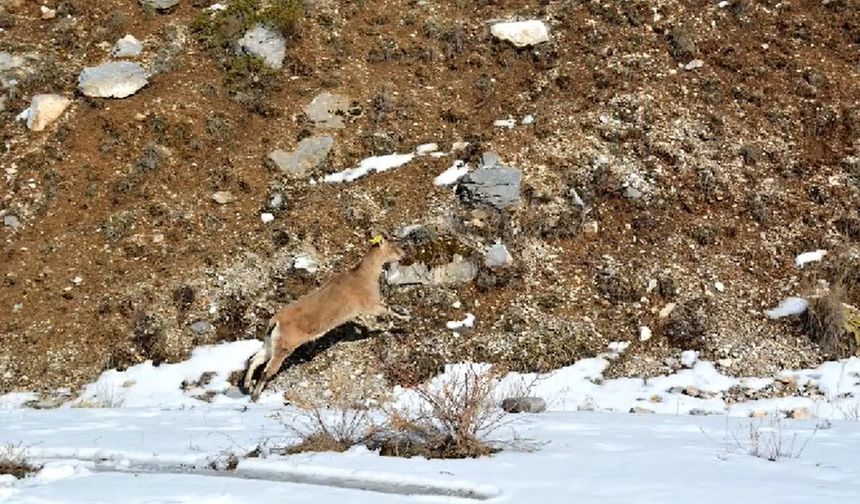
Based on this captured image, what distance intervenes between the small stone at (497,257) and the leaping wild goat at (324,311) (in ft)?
6.36

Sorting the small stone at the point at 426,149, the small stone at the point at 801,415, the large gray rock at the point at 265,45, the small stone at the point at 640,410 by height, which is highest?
the large gray rock at the point at 265,45

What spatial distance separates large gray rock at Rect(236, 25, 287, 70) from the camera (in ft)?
64.5

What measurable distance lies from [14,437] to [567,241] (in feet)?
31.9

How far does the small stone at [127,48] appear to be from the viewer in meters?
19.7

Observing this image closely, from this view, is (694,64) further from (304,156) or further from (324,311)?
(324,311)

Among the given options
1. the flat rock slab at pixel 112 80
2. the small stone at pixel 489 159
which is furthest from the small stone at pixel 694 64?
the flat rock slab at pixel 112 80

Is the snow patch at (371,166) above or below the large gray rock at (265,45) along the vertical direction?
below

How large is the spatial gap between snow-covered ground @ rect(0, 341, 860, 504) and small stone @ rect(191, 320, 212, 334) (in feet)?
7.15

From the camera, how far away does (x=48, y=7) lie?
2155 cm

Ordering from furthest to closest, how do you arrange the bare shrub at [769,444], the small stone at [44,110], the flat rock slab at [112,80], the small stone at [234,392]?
the flat rock slab at [112,80] → the small stone at [44,110] → the small stone at [234,392] → the bare shrub at [769,444]

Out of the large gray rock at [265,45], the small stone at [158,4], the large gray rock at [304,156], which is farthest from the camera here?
the small stone at [158,4]

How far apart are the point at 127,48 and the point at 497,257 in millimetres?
10768

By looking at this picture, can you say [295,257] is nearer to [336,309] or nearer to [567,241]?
[336,309]

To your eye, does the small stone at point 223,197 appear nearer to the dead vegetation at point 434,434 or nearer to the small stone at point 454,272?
the small stone at point 454,272
